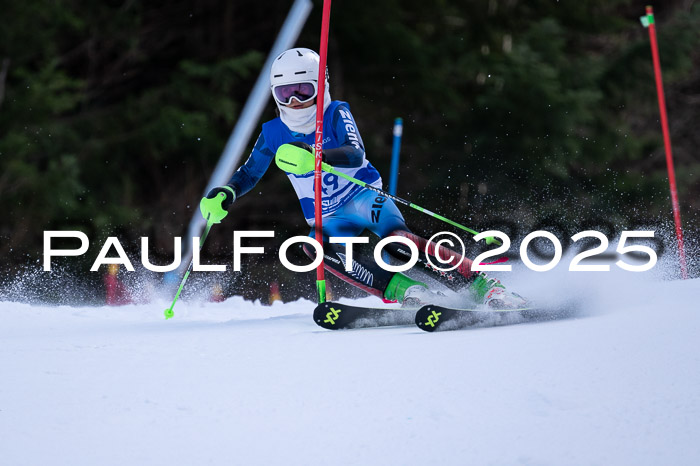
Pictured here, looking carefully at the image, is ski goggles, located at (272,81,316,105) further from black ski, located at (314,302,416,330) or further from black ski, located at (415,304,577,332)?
black ski, located at (415,304,577,332)

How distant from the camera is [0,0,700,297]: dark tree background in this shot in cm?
1083

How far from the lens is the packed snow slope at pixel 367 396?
239cm

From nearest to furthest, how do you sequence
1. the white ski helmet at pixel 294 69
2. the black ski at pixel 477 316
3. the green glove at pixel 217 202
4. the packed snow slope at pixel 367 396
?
the packed snow slope at pixel 367 396, the black ski at pixel 477 316, the white ski helmet at pixel 294 69, the green glove at pixel 217 202

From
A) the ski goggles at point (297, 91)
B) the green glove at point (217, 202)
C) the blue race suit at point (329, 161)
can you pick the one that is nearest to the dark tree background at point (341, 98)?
the blue race suit at point (329, 161)

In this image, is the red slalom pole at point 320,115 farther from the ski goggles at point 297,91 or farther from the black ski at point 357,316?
the black ski at point 357,316

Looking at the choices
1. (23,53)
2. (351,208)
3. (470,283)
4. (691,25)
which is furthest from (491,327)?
(691,25)

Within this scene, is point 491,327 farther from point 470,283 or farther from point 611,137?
point 611,137

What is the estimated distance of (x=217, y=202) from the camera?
4.21m

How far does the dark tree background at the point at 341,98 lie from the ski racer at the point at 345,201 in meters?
6.35

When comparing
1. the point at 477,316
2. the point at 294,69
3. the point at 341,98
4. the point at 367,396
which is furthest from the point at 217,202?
the point at 341,98

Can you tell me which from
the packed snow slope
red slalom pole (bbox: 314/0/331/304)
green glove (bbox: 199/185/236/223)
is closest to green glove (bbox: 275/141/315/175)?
red slalom pole (bbox: 314/0/331/304)

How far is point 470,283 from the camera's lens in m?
4.10

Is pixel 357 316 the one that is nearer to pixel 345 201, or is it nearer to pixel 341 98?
pixel 345 201

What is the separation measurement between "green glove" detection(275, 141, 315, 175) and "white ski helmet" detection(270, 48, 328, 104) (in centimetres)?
30
